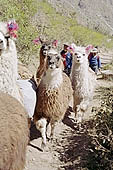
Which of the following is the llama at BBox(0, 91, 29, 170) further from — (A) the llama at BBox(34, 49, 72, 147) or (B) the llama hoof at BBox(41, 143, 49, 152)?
(B) the llama hoof at BBox(41, 143, 49, 152)

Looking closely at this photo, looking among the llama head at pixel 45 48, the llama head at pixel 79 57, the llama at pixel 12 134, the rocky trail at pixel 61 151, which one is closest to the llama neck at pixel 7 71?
the llama at pixel 12 134

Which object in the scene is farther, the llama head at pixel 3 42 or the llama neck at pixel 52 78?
the llama neck at pixel 52 78

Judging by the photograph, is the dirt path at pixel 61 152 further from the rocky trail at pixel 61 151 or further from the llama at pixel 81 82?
the llama at pixel 81 82

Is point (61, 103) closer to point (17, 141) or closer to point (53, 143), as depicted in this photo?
point (53, 143)

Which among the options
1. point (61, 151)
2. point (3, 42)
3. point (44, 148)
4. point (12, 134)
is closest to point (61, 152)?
point (61, 151)

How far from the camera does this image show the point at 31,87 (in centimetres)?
429

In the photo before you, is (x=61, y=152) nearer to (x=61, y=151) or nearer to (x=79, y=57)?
(x=61, y=151)

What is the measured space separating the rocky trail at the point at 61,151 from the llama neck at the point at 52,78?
98cm

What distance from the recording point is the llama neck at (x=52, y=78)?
4324 mm

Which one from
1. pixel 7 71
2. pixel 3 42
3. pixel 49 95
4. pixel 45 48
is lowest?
pixel 49 95

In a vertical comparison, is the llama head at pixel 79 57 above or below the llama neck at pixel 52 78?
above

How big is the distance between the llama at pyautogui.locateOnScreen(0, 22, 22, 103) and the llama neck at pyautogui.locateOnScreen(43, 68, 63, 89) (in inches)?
30.4

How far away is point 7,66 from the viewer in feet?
11.6

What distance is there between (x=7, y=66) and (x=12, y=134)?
4.00 feet
